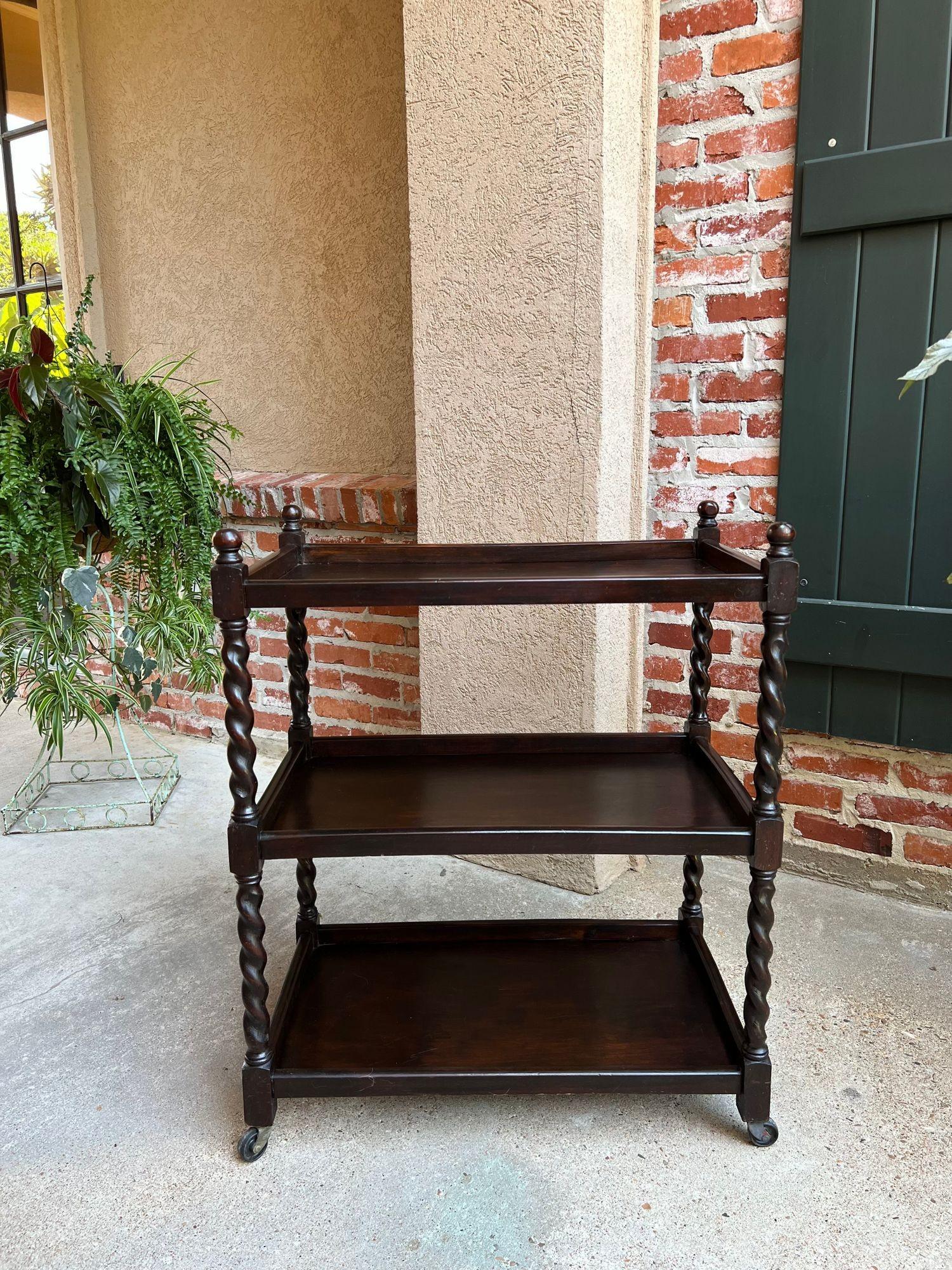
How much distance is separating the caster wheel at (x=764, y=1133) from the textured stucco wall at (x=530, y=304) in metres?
0.93

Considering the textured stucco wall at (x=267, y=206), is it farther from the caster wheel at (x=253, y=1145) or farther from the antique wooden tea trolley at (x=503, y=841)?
the caster wheel at (x=253, y=1145)

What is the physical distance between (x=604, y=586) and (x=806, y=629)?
97 cm

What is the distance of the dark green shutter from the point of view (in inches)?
73.6

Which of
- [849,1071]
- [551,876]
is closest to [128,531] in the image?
[551,876]

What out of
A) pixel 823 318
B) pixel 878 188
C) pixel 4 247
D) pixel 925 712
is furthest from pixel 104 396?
pixel 4 247

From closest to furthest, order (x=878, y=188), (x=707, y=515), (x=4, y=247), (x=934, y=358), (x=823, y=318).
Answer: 1. (x=934, y=358)
2. (x=707, y=515)
3. (x=878, y=188)
4. (x=823, y=318)
5. (x=4, y=247)

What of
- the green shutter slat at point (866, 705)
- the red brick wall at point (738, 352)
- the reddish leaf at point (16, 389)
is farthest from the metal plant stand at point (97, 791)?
the green shutter slat at point (866, 705)

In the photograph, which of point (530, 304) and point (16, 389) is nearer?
point (530, 304)

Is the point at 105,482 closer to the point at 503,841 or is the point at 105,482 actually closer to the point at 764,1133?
the point at 503,841

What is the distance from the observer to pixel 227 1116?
62.1 inches

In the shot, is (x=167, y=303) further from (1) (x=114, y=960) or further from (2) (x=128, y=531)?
(1) (x=114, y=960)

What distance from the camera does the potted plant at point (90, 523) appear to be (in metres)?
2.33

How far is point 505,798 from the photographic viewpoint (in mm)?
1551

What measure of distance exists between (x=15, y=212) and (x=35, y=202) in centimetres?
13
